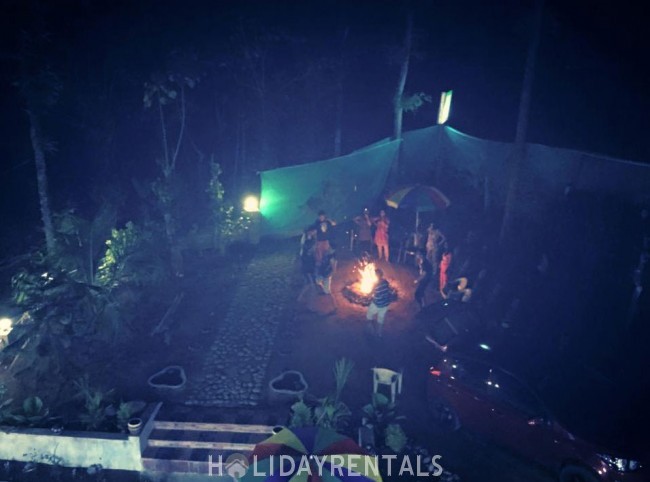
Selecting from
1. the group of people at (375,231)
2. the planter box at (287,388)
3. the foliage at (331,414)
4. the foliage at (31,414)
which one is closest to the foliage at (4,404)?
the foliage at (31,414)

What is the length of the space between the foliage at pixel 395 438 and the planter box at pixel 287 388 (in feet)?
6.12

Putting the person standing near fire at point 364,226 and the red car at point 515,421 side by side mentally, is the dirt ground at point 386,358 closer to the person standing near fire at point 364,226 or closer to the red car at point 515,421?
the red car at point 515,421

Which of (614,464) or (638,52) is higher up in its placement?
(638,52)

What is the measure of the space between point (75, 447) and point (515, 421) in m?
8.00

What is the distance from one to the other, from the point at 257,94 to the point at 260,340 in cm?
1150

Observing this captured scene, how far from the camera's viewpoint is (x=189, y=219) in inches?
636

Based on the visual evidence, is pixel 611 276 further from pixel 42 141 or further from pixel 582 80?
pixel 42 141

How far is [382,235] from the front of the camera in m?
14.3

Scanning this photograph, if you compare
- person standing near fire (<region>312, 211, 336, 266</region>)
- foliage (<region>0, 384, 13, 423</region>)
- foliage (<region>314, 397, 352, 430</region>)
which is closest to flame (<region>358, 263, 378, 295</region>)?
person standing near fire (<region>312, 211, 336, 266</region>)

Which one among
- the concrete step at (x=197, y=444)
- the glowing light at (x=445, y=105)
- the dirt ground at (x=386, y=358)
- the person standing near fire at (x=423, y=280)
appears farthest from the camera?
the glowing light at (x=445, y=105)

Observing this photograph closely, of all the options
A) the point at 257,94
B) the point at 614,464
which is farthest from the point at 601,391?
the point at 257,94

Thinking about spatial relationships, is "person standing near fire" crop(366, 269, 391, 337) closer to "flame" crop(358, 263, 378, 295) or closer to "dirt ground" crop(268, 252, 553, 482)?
"dirt ground" crop(268, 252, 553, 482)

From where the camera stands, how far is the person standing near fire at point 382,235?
45.9ft

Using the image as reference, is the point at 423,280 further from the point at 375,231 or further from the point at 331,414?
the point at 331,414
